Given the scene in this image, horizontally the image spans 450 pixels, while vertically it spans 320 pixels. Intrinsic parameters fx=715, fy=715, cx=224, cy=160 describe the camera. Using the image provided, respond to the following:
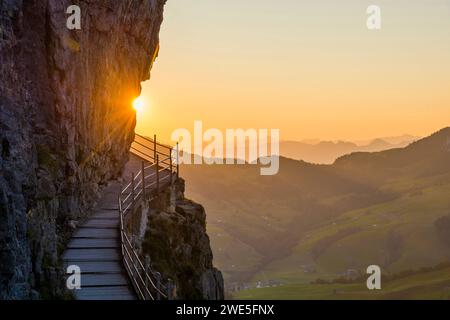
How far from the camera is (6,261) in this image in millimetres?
19469

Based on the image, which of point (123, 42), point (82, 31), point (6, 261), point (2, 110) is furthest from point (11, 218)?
point (123, 42)

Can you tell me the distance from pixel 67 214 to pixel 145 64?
62.9 feet

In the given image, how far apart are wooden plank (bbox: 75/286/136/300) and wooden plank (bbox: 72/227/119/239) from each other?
5.03 m

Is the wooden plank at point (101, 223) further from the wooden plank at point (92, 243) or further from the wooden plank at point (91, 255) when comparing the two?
the wooden plank at point (91, 255)

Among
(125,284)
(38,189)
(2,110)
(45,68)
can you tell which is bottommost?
(125,284)

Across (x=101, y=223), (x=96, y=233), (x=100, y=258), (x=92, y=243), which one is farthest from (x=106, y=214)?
(x=100, y=258)

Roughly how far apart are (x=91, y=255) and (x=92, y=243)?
1.38 metres

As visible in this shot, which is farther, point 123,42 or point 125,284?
Result: point 123,42

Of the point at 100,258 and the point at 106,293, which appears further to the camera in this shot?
the point at 100,258

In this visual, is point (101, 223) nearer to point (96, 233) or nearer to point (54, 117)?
point (96, 233)

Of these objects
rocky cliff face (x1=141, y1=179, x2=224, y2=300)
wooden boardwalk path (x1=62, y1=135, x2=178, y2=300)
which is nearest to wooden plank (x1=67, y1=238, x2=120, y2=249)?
wooden boardwalk path (x1=62, y1=135, x2=178, y2=300)

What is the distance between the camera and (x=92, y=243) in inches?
1144

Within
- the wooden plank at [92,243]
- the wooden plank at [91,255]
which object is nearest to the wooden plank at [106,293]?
the wooden plank at [91,255]
